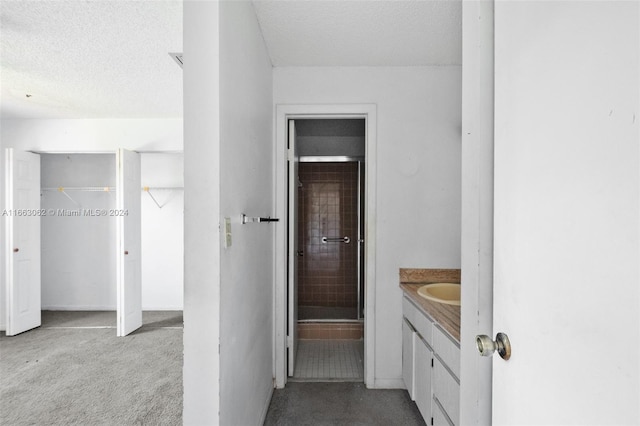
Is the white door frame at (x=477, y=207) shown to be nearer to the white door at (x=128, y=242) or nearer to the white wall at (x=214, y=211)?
the white wall at (x=214, y=211)

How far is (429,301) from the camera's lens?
1.83 metres

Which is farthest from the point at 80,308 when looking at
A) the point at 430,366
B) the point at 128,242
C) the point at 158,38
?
the point at 430,366

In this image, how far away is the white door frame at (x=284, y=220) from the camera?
2.35 meters

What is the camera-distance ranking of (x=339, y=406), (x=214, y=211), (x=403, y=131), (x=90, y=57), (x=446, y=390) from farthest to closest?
(x=403, y=131), (x=90, y=57), (x=339, y=406), (x=446, y=390), (x=214, y=211)

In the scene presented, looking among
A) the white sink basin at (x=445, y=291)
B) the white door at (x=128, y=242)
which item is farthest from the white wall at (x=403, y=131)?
the white door at (x=128, y=242)

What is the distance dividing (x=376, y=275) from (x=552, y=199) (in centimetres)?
182

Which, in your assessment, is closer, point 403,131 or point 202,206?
point 202,206

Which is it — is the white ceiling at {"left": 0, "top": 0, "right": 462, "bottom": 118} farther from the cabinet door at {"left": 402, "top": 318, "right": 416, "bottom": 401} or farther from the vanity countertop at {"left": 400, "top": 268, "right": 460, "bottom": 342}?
the cabinet door at {"left": 402, "top": 318, "right": 416, "bottom": 401}

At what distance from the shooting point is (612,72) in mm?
474

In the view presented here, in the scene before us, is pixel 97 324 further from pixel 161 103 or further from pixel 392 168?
pixel 392 168

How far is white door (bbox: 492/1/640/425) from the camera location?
454 mm

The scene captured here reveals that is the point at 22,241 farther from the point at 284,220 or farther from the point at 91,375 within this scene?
the point at 284,220

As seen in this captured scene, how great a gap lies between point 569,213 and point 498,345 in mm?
371

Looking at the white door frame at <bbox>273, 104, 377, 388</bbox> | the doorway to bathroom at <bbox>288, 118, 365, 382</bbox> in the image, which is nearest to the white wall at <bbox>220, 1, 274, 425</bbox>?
the white door frame at <bbox>273, 104, 377, 388</bbox>
